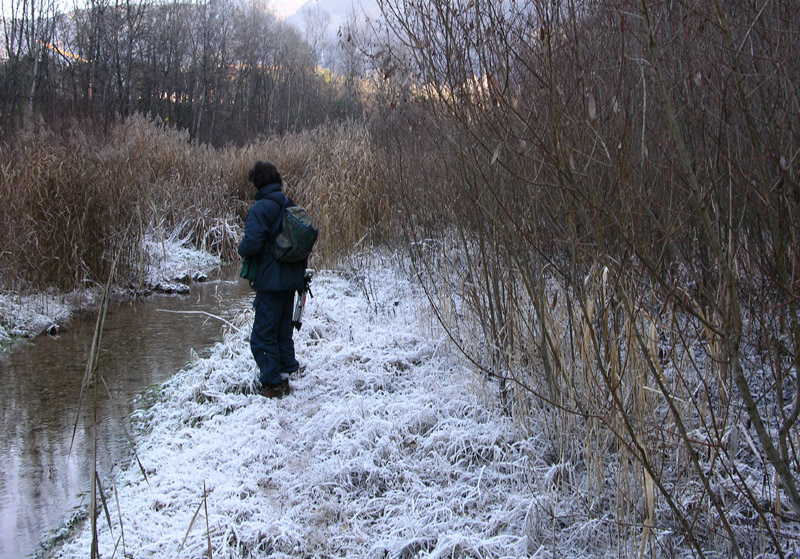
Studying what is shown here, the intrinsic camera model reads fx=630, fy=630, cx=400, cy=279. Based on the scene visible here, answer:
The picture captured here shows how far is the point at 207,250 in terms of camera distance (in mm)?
12391

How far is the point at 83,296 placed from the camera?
820 cm

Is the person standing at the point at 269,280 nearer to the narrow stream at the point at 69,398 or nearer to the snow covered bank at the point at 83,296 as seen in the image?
the narrow stream at the point at 69,398

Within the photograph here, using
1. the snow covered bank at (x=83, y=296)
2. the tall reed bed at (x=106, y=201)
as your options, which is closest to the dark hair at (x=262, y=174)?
the tall reed bed at (x=106, y=201)

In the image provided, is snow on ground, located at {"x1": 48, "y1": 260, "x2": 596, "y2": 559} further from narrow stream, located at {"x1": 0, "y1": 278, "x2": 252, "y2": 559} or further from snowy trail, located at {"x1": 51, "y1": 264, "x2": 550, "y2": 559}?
narrow stream, located at {"x1": 0, "y1": 278, "x2": 252, "y2": 559}

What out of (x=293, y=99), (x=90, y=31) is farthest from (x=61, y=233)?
(x=293, y=99)

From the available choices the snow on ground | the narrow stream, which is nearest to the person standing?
the snow on ground

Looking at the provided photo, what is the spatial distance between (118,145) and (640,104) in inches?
332

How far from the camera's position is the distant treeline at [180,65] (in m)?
17.0

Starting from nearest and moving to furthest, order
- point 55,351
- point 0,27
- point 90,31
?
point 55,351 → point 0,27 → point 90,31

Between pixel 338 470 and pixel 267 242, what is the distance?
198 cm

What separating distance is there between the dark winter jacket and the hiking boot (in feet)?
2.47

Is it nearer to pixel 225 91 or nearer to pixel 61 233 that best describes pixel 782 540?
pixel 61 233

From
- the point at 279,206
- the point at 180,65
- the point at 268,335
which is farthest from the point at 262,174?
the point at 180,65

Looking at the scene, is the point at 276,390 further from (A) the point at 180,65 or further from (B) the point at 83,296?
(A) the point at 180,65
